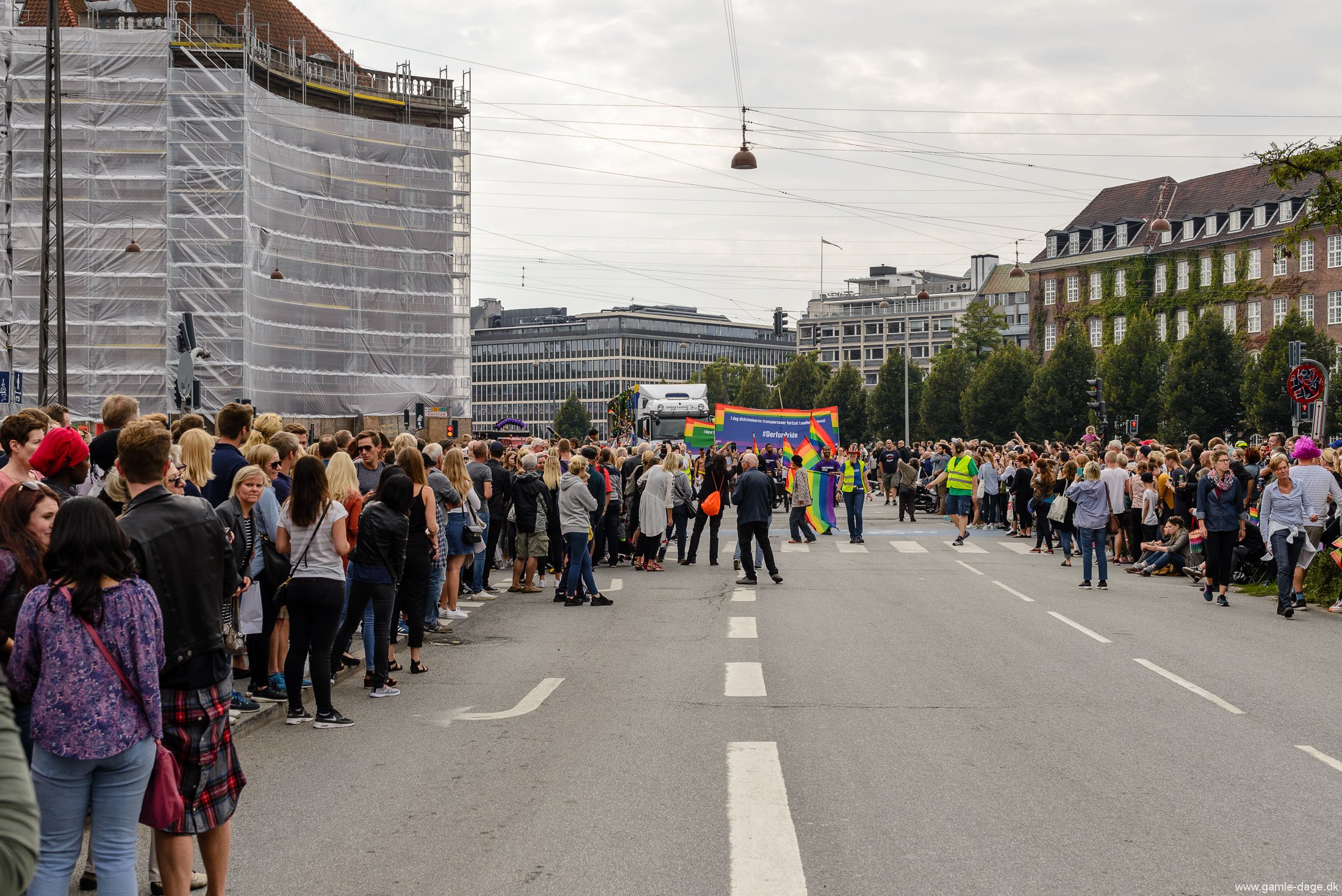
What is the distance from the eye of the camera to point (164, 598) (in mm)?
5102

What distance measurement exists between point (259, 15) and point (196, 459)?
2431 inches

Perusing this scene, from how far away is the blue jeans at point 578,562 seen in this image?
677 inches

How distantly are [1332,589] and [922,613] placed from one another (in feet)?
17.5

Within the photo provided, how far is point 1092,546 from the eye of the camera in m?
19.4

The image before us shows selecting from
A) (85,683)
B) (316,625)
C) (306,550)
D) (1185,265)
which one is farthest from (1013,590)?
(1185,265)

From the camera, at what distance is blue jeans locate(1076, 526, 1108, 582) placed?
747 inches

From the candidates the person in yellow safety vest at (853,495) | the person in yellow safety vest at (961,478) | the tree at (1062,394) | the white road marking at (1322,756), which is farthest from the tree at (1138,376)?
the white road marking at (1322,756)

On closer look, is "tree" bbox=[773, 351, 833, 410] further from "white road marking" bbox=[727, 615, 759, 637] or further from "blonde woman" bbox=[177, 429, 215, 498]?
"blonde woman" bbox=[177, 429, 215, 498]

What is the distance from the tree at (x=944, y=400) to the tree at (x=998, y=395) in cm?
528

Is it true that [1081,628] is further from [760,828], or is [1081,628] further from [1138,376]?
[1138,376]

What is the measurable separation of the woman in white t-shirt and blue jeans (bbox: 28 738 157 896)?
431 cm

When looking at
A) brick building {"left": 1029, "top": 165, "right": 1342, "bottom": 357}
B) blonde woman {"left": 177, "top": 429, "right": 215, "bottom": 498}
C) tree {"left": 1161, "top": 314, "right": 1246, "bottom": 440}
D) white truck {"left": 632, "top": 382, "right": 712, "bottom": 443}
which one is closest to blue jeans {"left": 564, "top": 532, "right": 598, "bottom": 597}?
blonde woman {"left": 177, "top": 429, "right": 215, "bottom": 498}

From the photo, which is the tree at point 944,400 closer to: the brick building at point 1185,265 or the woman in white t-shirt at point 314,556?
the brick building at point 1185,265

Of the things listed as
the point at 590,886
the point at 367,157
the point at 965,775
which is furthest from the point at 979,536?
the point at 367,157
